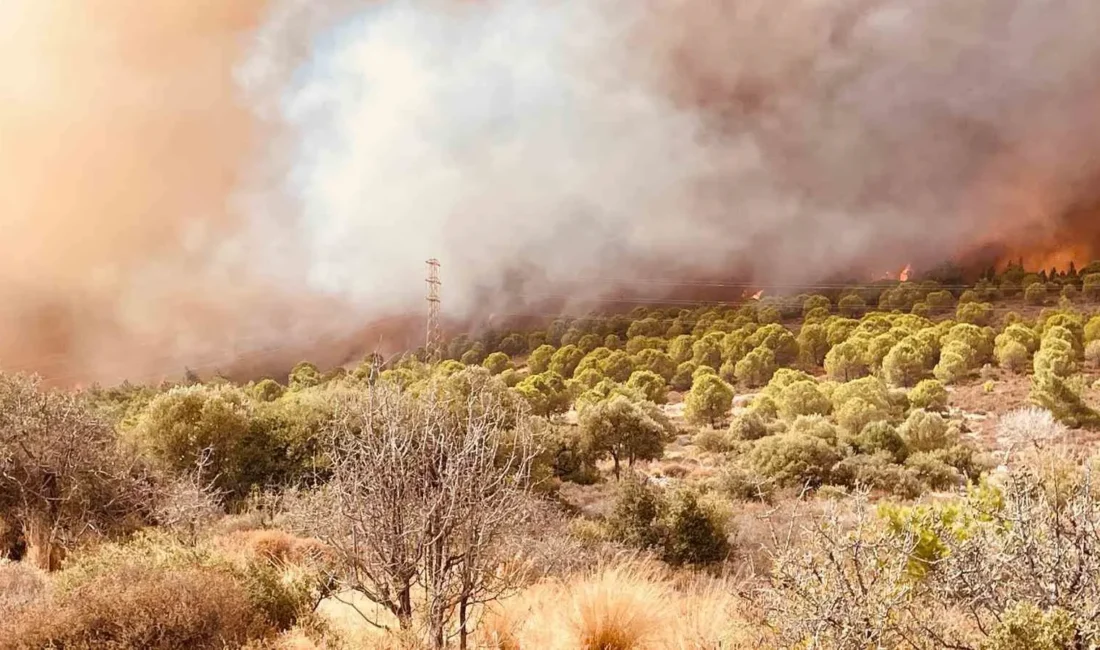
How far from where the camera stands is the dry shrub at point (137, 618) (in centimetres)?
413

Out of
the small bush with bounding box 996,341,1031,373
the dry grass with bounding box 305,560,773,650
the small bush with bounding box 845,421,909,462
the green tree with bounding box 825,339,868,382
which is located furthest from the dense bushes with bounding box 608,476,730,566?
the small bush with bounding box 996,341,1031,373

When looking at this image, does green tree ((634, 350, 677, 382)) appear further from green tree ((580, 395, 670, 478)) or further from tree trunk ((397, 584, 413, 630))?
tree trunk ((397, 584, 413, 630))

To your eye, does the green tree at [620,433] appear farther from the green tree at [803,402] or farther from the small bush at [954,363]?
the small bush at [954,363]

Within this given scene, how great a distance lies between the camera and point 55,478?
9055 mm

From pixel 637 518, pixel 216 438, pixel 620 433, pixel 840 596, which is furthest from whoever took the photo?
pixel 620 433

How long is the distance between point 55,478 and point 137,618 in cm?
642

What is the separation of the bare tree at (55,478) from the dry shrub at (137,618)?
4.68 metres

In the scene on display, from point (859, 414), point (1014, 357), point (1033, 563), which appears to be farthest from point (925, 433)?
point (1033, 563)

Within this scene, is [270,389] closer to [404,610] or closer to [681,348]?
[681,348]

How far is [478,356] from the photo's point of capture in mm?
41750

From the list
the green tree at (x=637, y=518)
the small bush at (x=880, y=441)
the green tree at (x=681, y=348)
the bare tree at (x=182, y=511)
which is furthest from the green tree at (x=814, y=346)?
the bare tree at (x=182, y=511)

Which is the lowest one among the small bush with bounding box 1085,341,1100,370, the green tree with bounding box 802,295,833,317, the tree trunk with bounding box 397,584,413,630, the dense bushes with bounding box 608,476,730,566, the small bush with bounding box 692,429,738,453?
the small bush with bounding box 692,429,738,453

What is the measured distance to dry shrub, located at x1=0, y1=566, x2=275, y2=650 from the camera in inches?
163

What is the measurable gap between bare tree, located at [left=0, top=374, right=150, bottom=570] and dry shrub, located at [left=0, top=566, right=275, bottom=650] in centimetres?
468
